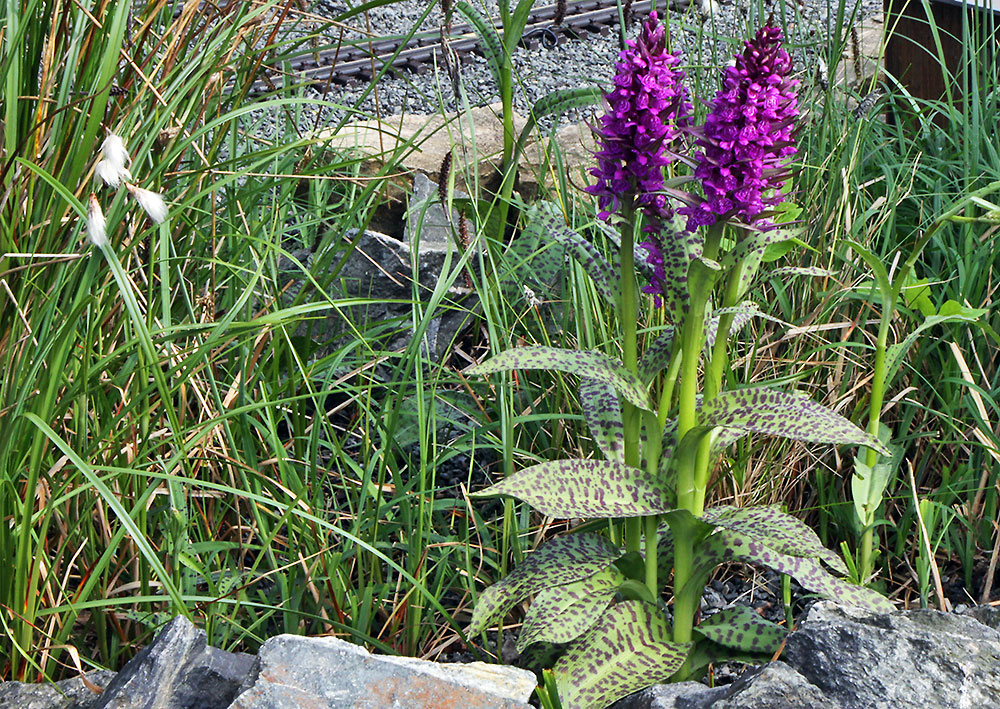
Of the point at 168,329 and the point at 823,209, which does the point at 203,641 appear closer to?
the point at 168,329

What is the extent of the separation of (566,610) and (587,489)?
0.20m

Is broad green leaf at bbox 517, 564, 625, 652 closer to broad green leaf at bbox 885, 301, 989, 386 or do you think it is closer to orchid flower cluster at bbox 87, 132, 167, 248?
broad green leaf at bbox 885, 301, 989, 386

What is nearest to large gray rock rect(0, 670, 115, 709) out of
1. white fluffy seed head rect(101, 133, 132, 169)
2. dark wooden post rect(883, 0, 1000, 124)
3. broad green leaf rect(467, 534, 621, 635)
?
broad green leaf rect(467, 534, 621, 635)

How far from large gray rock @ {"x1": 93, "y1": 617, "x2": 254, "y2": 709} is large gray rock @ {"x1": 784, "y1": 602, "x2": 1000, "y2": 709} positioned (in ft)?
2.89

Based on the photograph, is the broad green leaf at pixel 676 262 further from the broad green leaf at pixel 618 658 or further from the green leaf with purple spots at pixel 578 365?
the broad green leaf at pixel 618 658

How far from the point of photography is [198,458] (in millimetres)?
1925

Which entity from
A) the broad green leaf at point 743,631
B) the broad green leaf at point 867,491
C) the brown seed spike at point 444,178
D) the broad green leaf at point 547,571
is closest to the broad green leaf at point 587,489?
the broad green leaf at point 547,571

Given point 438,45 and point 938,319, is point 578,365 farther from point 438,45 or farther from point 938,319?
point 438,45

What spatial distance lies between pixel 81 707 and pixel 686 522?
1.01 meters

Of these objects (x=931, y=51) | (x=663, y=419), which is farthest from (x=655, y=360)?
(x=931, y=51)

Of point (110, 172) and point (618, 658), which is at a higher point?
point (110, 172)

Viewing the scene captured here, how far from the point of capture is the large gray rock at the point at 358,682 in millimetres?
1421

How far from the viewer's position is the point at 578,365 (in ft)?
5.01

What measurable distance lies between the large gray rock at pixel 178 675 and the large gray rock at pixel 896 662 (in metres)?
0.88
